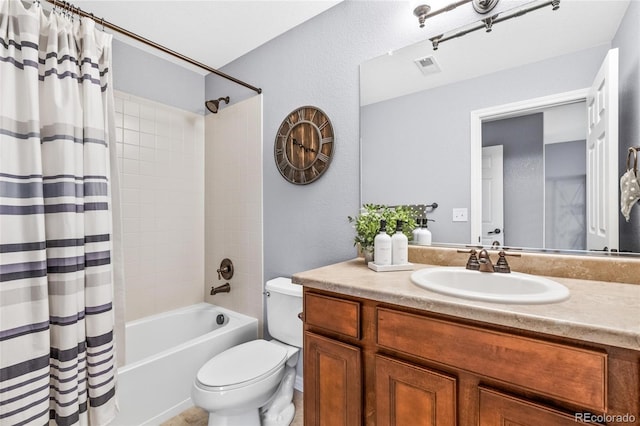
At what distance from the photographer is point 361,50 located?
63.2 inches

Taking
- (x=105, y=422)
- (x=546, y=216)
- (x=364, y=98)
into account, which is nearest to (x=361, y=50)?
(x=364, y=98)

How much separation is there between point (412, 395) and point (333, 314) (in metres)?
0.34

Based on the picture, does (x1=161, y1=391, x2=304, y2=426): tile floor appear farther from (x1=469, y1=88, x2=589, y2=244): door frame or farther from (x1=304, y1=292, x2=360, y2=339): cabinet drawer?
(x1=469, y1=88, x2=589, y2=244): door frame

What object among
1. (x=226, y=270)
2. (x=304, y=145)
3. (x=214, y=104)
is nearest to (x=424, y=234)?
(x=304, y=145)

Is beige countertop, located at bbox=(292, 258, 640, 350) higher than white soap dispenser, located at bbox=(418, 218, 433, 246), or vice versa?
white soap dispenser, located at bbox=(418, 218, 433, 246)

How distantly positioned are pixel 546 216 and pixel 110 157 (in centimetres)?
193

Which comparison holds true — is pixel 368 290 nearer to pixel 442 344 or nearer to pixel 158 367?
pixel 442 344

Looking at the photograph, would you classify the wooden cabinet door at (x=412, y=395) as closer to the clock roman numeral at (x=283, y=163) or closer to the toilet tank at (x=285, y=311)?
the toilet tank at (x=285, y=311)

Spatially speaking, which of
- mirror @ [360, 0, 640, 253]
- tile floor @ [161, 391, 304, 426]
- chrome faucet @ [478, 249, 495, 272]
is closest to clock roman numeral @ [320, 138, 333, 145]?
mirror @ [360, 0, 640, 253]

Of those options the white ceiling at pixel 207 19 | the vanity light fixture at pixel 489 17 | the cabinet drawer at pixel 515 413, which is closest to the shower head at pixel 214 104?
the white ceiling at pixel 207 19

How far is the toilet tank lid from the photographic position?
1.68 m

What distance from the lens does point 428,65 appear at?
139 cm

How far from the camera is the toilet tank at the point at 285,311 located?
5.54 ft

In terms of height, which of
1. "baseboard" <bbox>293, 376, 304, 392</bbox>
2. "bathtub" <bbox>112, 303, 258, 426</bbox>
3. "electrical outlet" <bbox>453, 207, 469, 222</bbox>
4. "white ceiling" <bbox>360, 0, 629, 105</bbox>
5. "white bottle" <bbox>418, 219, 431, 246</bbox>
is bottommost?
"baseboard" <bbox>293, 376, 304, 392</bbox>
